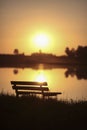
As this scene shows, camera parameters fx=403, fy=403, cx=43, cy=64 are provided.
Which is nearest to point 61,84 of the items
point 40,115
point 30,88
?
point 30,88

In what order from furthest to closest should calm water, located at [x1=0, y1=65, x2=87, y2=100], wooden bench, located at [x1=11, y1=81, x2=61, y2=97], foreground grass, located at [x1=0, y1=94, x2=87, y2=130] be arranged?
calm water, located at [x1=0, y1=65, x2=87, y2=100], wooden bench, located at [x1=11, y1=81, x2=61, y2=97], foreground grass, located at [x1=0, y1=94, x2=87, y2=130]

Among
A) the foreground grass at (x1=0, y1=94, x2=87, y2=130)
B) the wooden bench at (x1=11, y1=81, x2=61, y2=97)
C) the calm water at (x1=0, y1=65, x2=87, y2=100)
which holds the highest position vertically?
the calm water at (x1=0, y1=65, x2=87, y2=100)

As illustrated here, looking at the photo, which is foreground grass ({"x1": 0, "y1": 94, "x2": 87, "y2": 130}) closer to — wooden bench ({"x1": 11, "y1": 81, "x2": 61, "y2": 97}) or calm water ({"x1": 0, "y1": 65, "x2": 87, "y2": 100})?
wooden bench ({"x1": 11, "y1": 81, "x2": 61, "y2": 97})

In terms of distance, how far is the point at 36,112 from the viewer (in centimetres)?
1102

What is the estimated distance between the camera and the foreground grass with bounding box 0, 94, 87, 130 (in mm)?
9508

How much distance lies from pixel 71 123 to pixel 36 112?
1.43m

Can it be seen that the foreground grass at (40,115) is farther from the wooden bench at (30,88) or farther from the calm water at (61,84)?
the calm water at (61,84)

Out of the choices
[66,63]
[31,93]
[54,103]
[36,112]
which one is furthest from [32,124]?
[66,63]

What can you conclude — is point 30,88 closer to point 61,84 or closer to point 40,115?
point 40,115

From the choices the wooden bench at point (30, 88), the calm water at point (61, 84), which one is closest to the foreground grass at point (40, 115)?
the wooden bench at point (30, 88)

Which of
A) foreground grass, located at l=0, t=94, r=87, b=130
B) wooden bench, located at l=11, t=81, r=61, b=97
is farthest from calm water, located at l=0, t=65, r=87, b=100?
foreground grass, located at l=0, t=94, r=87, b=130

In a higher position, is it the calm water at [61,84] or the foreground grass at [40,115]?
the calm water at [61,84]

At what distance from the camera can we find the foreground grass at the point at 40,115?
31.2 feet

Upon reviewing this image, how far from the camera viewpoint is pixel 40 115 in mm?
10617
